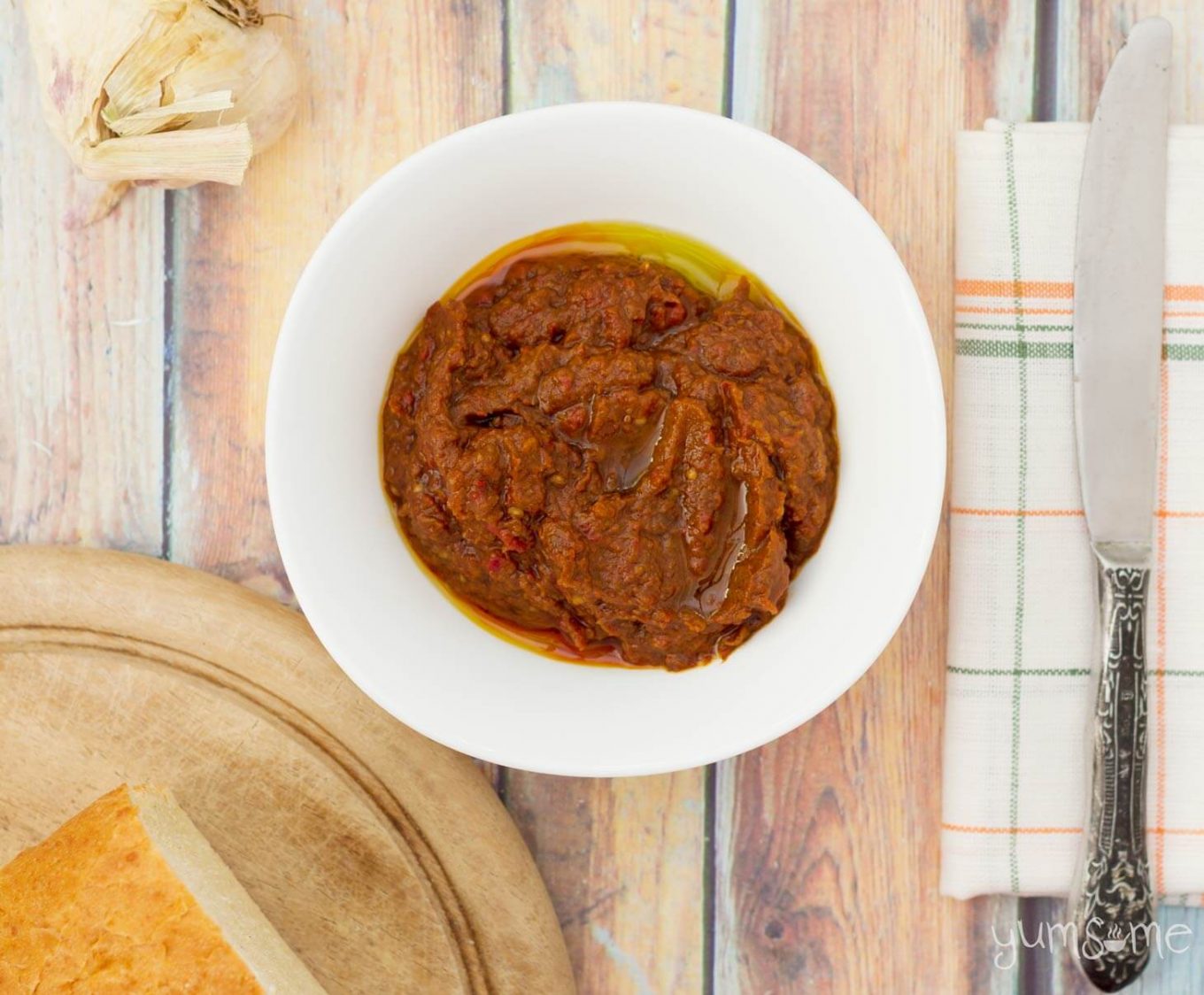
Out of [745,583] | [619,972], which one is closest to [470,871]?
[619,972]

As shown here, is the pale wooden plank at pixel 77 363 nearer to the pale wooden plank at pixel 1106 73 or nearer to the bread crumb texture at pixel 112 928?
the bread crumb texture at pixel 112 928

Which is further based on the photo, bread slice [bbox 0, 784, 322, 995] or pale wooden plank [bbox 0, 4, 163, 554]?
pale wooden plank [bbox 0, 4, 163, 554]

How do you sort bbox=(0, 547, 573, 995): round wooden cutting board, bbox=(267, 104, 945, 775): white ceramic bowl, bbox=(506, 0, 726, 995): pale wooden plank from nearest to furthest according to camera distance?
bbox=(267, 104, 945, 775): white ceramic bowl
bbox=(0, 547, 573, 995): round wooden cutting board
bbox=(506, 0, 726, 995): pale wooden plank

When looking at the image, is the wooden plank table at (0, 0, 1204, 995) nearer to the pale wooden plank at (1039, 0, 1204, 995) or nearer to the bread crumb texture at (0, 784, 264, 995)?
the pale wooden plank at (1039, 0, 1204, 995)

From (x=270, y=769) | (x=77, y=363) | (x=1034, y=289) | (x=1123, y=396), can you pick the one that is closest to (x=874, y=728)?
(x=1123, y=396)

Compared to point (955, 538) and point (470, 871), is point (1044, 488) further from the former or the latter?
point (470, 871)

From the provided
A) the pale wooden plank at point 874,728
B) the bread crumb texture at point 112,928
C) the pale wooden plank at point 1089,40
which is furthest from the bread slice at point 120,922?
the pale wooden plank at point 1089,40

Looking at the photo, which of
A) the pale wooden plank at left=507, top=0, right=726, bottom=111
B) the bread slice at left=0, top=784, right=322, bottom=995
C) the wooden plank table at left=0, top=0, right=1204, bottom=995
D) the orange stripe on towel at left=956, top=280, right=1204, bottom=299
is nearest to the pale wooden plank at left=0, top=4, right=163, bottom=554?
the wooden plank table at left=0, top=0, right=1204, bottom=995
